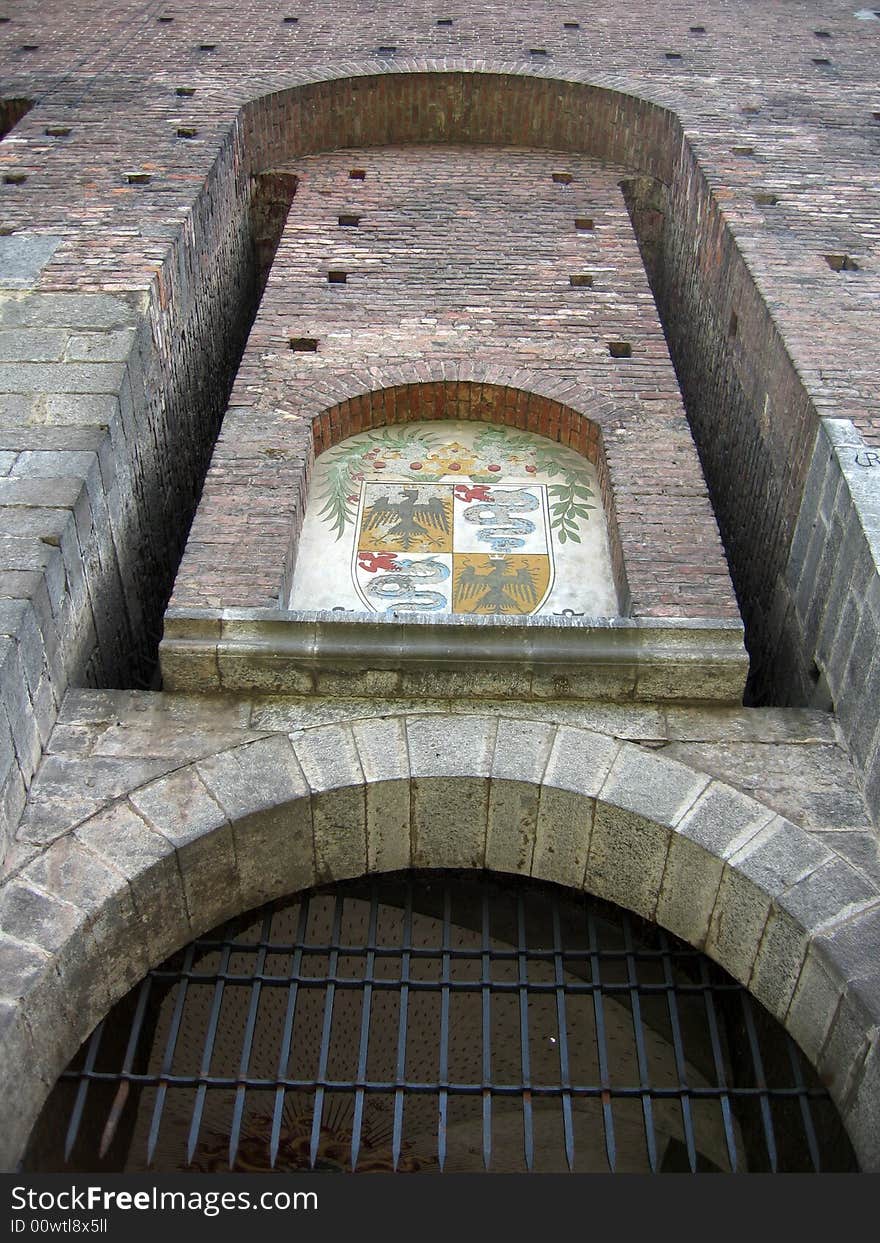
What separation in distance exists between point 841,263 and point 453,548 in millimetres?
2644

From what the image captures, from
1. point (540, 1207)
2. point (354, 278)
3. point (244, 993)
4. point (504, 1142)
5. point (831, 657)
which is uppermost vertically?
point (354, 278)

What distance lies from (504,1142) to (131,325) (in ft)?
14.6

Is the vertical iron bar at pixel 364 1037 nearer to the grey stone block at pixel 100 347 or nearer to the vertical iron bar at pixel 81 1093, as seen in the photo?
the vertical iron bar at pixel 81 1093

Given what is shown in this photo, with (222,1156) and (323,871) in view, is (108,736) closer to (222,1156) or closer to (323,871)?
(323,871)

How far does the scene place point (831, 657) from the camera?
14.3 ft

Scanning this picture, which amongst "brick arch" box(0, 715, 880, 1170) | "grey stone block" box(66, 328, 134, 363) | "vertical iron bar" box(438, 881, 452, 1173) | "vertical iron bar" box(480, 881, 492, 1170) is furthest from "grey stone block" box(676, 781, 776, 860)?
"grey stone block" box(66, 328, 134, 363)

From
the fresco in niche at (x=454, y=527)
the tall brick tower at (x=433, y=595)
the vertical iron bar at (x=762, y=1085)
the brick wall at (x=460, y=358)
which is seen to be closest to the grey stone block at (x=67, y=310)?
the tall brick tower at (x=433, y=595)

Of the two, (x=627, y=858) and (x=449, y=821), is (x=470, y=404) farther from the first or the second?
(x=627, y=858)

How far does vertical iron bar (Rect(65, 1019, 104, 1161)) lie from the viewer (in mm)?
3539

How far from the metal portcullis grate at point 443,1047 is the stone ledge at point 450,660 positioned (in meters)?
0.83

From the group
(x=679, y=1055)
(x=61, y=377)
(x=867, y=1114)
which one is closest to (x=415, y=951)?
(x=679, y=1055)

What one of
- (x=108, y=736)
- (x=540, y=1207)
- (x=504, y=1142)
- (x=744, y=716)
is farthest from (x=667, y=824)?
(x=504, y=1142)

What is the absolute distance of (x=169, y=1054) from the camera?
3.76 metres

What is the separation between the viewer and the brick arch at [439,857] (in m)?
3.48
